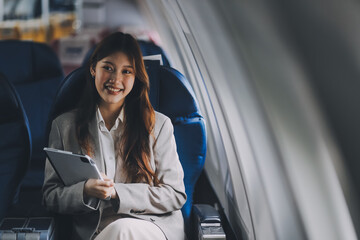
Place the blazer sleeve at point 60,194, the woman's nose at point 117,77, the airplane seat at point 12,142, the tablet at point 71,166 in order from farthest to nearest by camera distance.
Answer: the airplane seat at point 12,142
the woman's nose at point 117,77
the blazer sleeve at point 60,194
the tablet at point 71,166

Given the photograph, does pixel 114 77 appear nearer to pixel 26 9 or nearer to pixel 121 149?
pixel 121 149

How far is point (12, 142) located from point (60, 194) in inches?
16.6

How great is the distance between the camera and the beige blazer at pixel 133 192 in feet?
5.94

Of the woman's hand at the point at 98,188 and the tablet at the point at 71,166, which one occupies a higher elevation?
the tablet at the point at 71,166

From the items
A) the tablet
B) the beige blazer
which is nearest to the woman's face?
the beige blazer

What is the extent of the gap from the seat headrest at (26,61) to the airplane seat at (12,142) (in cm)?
109

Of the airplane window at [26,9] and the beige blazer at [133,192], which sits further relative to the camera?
the airplane window at [26,9]

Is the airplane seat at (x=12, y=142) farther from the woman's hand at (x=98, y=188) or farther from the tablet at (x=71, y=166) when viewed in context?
the woman's hand at (x=98, y=188)

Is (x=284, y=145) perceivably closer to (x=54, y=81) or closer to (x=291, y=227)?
(x=291, y=227)

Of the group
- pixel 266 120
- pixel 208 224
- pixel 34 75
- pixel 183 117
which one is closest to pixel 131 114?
pixel 183 117

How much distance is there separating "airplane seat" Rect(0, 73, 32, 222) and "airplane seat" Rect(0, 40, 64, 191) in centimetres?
98

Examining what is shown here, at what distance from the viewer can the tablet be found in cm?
167

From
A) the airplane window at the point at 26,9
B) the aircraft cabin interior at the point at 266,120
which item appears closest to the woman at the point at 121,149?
the aircraft cabin interior at the point at 266,120

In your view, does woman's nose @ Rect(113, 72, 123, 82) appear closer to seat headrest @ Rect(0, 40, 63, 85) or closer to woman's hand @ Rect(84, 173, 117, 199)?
woman's hand @ Rect(84, 173, 117, 199)
